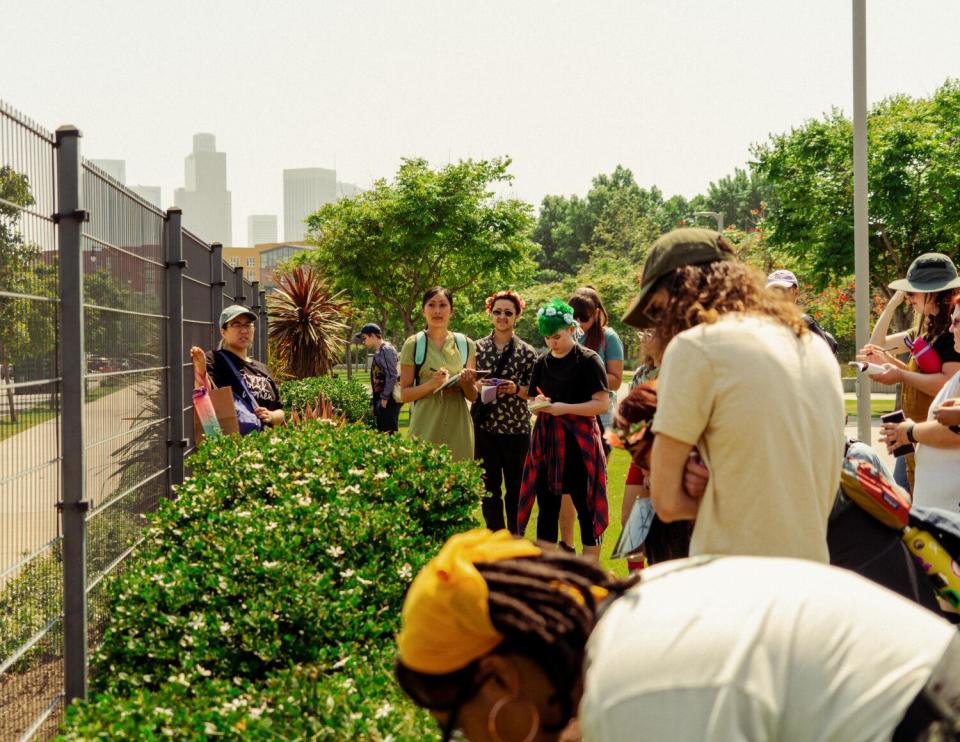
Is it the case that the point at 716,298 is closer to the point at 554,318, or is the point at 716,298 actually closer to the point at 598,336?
the point at 554,318

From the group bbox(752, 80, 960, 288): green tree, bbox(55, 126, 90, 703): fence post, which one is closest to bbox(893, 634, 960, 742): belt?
bbox(55, 126, 90, 703): fence post

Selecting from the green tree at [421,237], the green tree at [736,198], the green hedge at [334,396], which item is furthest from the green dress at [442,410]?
the green tree at [736,198]

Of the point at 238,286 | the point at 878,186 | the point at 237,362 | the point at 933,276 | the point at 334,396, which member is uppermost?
the point at 878,186

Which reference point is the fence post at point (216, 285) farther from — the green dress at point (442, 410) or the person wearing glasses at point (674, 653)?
the person wearing glasses at point (674, 653)

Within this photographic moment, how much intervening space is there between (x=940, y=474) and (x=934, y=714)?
3.59 m

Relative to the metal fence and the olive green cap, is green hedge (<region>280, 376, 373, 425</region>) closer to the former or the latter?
the metal fence

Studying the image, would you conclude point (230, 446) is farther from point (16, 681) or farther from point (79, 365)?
point (16, 681)

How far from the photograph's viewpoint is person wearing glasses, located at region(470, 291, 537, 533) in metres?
7.61

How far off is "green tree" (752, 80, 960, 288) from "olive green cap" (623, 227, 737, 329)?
26.0 metres

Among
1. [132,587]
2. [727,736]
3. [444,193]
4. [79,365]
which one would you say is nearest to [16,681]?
[132,587]

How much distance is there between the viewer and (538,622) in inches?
63.0

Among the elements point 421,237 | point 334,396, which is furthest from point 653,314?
point 421,237

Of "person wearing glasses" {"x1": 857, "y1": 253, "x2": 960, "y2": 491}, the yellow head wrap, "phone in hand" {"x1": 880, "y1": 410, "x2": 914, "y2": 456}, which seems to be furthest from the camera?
"person wearing glasses" {"x1": 857, "y1": 253, "x2": 960, "y2": 491}

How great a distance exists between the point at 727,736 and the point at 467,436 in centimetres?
622
